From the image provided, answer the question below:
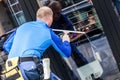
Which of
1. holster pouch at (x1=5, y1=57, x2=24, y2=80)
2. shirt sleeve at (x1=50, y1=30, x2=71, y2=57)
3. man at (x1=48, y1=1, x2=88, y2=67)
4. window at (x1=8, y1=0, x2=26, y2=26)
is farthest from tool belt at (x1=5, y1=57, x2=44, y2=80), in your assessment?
window at (x1=8, y1=0, x2=26, y2=26)

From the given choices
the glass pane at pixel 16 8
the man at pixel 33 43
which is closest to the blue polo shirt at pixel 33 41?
the man at pixel 33 43

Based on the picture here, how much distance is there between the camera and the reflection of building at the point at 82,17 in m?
5.84

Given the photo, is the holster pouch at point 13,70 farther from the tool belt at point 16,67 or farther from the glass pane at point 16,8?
the glass pane at point 16,8

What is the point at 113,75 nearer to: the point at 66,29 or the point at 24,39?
the point at 66,29

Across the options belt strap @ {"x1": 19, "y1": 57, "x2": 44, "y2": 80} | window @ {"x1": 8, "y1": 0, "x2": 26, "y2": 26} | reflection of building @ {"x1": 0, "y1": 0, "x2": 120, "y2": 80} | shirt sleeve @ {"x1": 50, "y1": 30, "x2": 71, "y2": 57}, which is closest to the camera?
belt strap @ {"x1": 19, "y1": 57, "x2": 44, "y2": 80}

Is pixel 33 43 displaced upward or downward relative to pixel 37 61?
upward

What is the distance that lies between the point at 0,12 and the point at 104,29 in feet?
4.82

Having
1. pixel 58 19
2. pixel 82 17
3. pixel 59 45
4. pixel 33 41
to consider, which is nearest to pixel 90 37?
pixel 82 17

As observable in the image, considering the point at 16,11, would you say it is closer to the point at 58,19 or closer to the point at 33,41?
the point at 58,19

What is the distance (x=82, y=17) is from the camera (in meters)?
5.95

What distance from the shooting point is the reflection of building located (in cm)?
584

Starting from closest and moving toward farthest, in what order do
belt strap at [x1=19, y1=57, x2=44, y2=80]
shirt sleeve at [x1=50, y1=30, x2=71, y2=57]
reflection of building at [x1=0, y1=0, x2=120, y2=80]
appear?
belt strap at [x1=19, y1=57, x2=44, y2=80], shirt sleeve at [x1=50, y1=30, x2=71, y2=57], reflection of building at [x1=0, y1=0, x2=120, y2=80]

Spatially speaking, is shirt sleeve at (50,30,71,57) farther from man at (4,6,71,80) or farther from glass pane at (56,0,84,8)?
glass pane at (56,0,84,8)

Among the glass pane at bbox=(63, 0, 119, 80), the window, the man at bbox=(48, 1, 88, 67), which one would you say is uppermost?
the window
